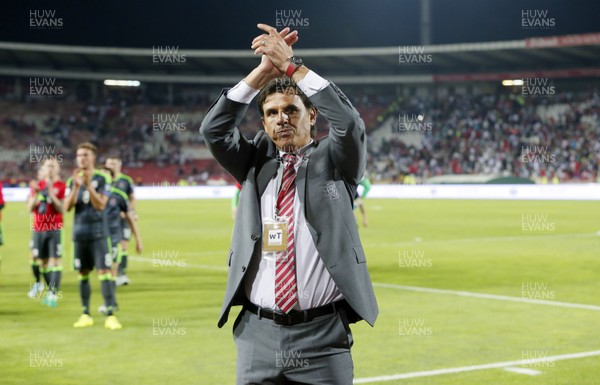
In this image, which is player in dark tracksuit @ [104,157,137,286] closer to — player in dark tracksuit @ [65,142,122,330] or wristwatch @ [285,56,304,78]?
player in dark tracksuit @ [65,142,122,330]

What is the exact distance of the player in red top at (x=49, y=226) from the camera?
13.0 m

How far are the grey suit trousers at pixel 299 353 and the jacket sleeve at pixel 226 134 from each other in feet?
2.53

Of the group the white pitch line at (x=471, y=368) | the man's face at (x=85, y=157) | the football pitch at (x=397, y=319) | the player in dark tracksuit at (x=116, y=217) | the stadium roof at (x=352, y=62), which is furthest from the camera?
the stadium roof at (x=352, y=62)

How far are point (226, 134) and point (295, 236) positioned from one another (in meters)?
0.58

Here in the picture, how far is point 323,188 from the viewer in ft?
13.5

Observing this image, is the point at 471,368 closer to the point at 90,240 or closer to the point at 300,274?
the point at 300,274

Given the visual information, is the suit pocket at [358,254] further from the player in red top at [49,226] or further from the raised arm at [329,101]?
the player in red top at [49,226]

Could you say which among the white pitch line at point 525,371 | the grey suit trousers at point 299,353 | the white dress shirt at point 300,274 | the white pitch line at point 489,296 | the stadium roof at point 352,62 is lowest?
the white pitch line at point 525,371

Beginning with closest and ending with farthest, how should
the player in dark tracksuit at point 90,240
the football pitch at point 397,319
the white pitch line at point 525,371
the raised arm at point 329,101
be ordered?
1. the raised arm at point 329,101
2. the white pitch line at point 525,371
3. the football pitch at point 397,319
4. the player in dark tracksuit at point 90,240

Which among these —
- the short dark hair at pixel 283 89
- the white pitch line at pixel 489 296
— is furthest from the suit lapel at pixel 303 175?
the white pitch line at pixel 489 296

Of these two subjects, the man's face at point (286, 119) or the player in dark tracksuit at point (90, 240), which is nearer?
the man's face at point (286, 119)

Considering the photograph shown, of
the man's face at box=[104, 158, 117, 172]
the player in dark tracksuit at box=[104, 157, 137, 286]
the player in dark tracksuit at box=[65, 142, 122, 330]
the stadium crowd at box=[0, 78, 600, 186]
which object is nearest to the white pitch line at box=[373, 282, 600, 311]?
the player in dark tracksuit at box=[104, 157, 137, 286]

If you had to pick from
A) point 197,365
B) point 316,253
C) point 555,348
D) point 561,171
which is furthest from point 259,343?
point 561,171

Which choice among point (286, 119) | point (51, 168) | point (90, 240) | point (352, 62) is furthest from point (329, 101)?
point (352, 62)
